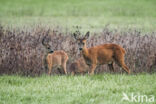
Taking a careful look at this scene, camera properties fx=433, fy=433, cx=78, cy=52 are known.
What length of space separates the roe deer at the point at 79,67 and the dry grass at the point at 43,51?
0.29 metres

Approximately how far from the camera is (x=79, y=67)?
1153 centimetres

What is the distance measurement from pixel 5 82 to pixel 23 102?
5.78ft

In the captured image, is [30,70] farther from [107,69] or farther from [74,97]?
[74,97]

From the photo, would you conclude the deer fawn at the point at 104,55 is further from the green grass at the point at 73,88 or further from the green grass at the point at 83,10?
the green grass at the point at 83,10

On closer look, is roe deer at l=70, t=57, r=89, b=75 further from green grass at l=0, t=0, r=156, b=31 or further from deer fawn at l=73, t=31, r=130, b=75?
green grass at l=0, t=0, r=156, b=31

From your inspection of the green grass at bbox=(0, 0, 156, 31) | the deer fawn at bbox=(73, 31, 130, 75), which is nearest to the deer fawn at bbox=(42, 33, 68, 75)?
the deer fawn at bbox=(73, 31, 130, 75)

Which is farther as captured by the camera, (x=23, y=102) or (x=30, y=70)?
(x=30, y=70)

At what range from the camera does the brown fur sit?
11.5 meters

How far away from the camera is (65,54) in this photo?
37.6ft

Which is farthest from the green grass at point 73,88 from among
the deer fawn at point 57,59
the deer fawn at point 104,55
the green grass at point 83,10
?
the green grass at point 83,10

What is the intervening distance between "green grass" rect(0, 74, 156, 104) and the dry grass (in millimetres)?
637

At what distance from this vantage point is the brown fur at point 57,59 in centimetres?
1148

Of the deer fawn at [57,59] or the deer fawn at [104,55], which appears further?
the deer fawn at [57,59]

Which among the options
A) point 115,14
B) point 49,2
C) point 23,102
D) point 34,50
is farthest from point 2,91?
point 49,2
